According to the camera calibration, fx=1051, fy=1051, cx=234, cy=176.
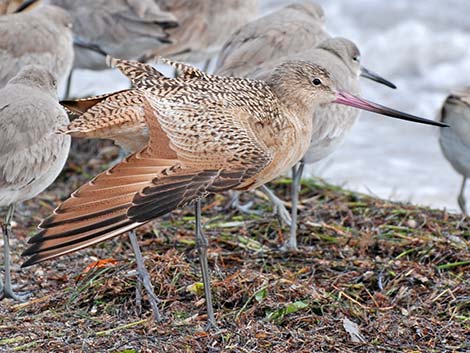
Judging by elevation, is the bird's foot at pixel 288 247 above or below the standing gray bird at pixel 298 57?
below

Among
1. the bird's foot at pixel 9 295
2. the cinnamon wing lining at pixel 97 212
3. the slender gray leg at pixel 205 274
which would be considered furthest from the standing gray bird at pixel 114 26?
the cinnamon wing lining at pixel 97 212

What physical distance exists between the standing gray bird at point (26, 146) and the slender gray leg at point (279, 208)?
1.63 meters

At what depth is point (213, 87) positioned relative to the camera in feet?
16.0

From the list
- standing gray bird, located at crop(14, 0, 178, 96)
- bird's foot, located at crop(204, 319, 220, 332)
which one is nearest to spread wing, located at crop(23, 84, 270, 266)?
bird's foot, located at crop(204, 319, 220, 332)

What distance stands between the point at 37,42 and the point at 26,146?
7.73 feet

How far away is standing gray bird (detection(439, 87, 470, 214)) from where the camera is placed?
23.0ft

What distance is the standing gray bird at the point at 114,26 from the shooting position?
8922 millimetres

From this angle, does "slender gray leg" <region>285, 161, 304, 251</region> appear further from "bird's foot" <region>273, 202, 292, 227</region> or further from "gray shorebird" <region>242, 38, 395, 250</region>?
"bird's foot" <region>273, 202, 292, 227</region>

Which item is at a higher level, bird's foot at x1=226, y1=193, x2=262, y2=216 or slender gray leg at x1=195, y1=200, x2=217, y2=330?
slender gray leg at x1=195, y1=200, x2=217, y2=330

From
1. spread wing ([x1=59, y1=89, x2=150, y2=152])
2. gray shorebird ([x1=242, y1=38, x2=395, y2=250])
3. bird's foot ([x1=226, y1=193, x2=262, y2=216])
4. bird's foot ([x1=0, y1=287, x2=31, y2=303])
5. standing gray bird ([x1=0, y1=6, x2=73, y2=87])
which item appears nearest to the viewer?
spread wing ([x1=59, y1=89, x2=150, y2=152])

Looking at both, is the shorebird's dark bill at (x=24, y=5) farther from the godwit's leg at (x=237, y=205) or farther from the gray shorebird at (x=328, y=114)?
the godwit's leg at (x=237, y=205)

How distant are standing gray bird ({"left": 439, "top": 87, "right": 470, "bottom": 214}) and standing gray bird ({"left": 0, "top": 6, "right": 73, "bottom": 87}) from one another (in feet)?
8.85

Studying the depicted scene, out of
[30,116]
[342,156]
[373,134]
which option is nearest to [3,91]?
[30,116]

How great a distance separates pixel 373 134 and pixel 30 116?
581 cm
